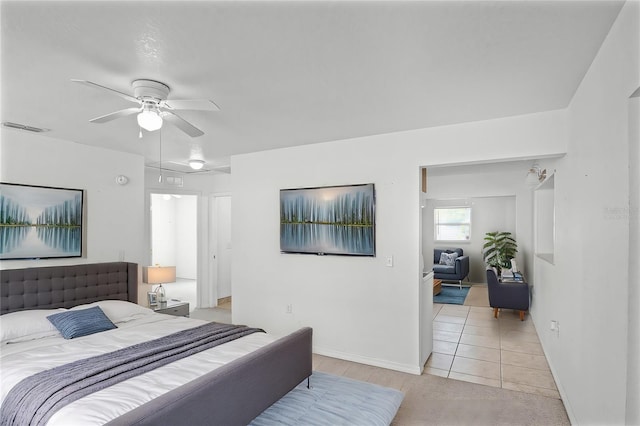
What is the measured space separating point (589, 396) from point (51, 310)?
431 cm

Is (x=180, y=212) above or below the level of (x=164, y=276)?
above

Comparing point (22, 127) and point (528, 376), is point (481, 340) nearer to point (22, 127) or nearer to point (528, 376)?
point (528, 376)

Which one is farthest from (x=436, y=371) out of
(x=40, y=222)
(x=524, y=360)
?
(x=40, y=222)

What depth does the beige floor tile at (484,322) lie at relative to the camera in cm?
520

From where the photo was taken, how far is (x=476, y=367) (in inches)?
145

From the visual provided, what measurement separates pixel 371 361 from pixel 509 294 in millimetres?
2862

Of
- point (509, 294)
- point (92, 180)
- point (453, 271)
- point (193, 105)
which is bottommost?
point (453, 271)

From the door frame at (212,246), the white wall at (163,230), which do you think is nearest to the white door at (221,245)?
the door frame at (212,246)

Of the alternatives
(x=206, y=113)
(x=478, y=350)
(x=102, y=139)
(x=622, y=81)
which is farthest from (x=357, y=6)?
(x=478, y=350)

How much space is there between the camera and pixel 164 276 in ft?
13.9

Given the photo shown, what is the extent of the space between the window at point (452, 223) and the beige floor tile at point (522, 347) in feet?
16.7

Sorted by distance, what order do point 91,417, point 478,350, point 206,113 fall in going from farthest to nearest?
point 478,350
point 206,113
point 91,417

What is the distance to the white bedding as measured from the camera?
1786 mm

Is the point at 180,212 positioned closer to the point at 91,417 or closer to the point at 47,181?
the point at 47,181
